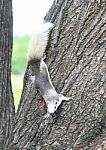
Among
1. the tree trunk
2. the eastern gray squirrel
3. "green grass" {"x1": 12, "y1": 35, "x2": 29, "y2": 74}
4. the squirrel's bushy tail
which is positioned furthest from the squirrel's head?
"green grass" {"x1": 12, "y1": 35, "x2": 29, "y2": 74}

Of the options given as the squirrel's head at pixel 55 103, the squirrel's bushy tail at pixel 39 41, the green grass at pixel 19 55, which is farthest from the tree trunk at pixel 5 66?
the green grass at pixel 19 55

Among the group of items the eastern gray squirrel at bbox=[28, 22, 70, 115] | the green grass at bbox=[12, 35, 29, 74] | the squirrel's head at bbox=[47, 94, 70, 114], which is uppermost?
the eastern gray squirrel at bbox=[28, 22, 70, 115]

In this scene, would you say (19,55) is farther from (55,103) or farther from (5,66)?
(55,103)

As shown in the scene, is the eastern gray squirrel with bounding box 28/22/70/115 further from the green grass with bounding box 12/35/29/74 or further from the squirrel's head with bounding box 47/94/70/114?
the green grass with bounding box 12/35/29/74

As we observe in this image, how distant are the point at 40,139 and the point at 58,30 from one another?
631 millimetres

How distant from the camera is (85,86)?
2359 mm

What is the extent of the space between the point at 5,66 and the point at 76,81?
2.20 feet

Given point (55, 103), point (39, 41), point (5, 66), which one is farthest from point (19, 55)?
point (55, 103)

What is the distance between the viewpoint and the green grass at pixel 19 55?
47.0 ft

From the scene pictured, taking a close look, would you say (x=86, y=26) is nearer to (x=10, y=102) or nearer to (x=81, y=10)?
(x=81, y=10)

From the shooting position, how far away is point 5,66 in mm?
2885

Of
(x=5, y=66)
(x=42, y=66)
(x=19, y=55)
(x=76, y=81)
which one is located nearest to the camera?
(x=76, y=81)

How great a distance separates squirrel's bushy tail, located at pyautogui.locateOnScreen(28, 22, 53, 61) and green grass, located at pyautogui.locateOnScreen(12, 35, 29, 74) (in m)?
10.9

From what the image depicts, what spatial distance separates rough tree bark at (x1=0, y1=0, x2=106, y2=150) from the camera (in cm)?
234
